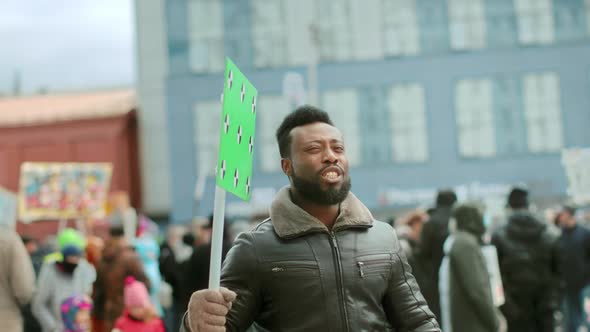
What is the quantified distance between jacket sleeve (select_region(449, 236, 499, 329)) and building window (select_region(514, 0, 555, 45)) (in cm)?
3141

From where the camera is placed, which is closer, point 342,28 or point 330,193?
point 330,193

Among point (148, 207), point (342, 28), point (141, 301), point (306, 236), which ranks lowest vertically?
point (148, 207)

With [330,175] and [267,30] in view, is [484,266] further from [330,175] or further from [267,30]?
[267,30]

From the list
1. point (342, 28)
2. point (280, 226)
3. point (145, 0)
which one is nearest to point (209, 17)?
point (145, 0)

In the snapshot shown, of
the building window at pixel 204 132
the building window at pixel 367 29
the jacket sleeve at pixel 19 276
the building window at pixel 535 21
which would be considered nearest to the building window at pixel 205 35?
the building window at pixel 204 132

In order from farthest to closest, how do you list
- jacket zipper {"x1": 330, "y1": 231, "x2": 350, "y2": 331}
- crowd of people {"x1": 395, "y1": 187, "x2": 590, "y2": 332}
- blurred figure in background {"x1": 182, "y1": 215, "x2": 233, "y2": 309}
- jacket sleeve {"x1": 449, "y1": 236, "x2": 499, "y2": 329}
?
blurred figure in background {"x1": 182, "y1": 215, "x2": 233, "y2": 309}
crowd of people {"x1": 395, "y1": 187, "x2": 590, "y2": 332}
jacket sleeve {"x1": 449, "y1": 236, "x2": 499, "y2": 329}
jacket zipper {"x1": 330, "y1": 231, "x2": 350, "y2": 331}

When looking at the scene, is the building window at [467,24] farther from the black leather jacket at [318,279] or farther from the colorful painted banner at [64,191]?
the black leather jacket at [318,279]

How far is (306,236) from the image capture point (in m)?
3.25

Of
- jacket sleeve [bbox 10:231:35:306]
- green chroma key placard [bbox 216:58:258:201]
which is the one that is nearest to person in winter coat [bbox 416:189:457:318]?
jacket sleeve [bbox 10:231:35:306]

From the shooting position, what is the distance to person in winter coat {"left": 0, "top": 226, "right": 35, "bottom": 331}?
707 centimetres

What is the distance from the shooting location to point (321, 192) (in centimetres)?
325

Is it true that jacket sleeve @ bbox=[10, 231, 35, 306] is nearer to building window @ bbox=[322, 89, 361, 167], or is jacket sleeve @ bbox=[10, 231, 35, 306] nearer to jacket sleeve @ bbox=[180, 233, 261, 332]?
jacket sleeve @ bbox=[180, 233, 261, 332]

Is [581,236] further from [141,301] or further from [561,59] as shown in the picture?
[561,59]

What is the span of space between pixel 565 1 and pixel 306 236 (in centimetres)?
3652
